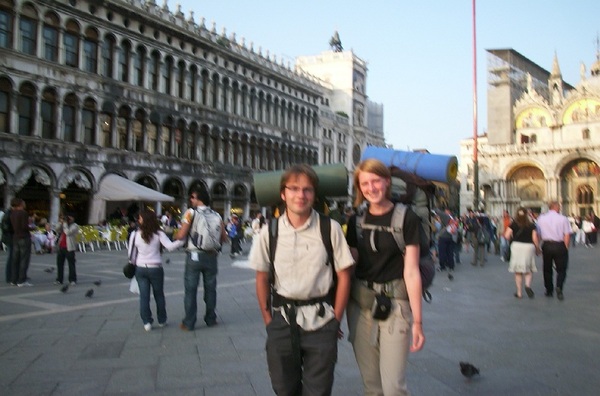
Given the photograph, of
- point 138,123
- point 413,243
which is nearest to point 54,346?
point 413,243

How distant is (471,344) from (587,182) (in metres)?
58.1

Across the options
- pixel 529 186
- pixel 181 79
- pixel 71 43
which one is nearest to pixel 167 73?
pixel 181 79

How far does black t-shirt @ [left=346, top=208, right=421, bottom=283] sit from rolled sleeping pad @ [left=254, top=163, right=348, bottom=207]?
437 millimetres

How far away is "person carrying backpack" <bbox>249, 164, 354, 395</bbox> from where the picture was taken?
317 cm

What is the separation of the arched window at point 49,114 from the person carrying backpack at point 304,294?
2776 centimetres

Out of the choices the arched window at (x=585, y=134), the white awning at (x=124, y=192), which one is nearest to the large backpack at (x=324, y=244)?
the white awning at (x=124, y=192)

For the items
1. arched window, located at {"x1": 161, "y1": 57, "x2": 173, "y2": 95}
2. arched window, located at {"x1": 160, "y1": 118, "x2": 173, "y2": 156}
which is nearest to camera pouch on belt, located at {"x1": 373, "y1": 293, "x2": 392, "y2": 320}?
arched window, located at {"x1": 160, "y1": 118, "x2": 173, "y2": 156}

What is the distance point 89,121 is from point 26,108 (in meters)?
3.73

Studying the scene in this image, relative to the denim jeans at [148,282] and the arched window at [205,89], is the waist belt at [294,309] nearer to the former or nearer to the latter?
the denim jeans at [148,282]

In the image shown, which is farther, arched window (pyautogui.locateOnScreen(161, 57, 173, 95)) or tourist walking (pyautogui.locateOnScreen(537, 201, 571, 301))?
arched window (pyautogui.locateOnScreen(161, 57, 173, 95))

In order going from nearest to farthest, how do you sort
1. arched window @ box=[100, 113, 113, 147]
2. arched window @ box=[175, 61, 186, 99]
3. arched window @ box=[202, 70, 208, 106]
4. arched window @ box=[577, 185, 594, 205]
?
1. arched window @ box=[100, 113, 113, 147]
2. arched window @ box=[175, 61, 186, 99]
3. arched window @ box=[202, 70, 208, 106]
4. arched window @ box=[577, 185, 594, 205]

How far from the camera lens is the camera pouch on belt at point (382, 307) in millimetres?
3264

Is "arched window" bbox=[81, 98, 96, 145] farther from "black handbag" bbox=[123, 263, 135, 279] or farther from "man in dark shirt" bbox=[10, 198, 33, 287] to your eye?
"black handbag" bbox=[123, 263, 135, 279]

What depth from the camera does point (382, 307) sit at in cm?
327
